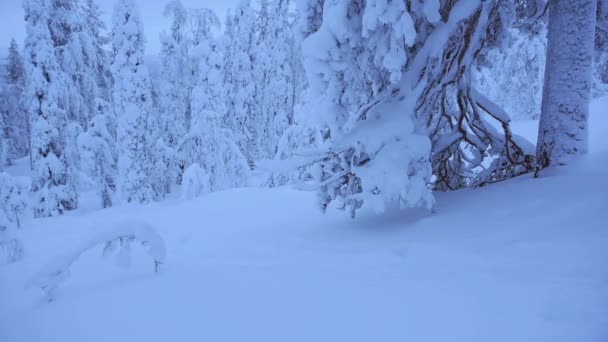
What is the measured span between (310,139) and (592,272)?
29.7 ft

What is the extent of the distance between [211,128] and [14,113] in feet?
110

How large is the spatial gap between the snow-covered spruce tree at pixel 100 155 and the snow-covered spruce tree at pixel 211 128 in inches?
135

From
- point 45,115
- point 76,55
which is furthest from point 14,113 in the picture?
point 45,115

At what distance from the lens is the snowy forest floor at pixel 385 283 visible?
1923 mm

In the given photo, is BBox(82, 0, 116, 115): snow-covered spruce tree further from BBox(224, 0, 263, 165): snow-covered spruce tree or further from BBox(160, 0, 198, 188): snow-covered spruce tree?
Result: BBox(224, 0, 263, 165): snow-covered spruce tree

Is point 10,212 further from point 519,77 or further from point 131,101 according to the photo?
point 519,77

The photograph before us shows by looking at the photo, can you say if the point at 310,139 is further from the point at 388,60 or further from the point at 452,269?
the point at 452,269

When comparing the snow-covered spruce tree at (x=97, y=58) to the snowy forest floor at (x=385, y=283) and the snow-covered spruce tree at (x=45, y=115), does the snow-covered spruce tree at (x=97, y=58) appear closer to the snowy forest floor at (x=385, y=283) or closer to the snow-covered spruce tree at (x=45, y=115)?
the snow-covered spruce tree at (x=45, y=115)

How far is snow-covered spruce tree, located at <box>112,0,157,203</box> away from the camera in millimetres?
13914

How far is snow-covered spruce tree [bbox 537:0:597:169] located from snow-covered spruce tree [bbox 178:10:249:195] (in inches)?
482

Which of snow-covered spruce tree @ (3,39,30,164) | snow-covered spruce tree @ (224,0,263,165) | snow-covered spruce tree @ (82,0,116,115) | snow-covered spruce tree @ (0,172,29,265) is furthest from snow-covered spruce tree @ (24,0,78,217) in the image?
snow-covered spruce tree @ (3,39,30,164)

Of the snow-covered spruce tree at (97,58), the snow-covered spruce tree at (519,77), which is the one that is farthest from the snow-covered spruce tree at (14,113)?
the snow-covered spruce tree at (519,77)

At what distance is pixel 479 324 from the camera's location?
185 cm

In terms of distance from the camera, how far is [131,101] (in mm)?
14344
